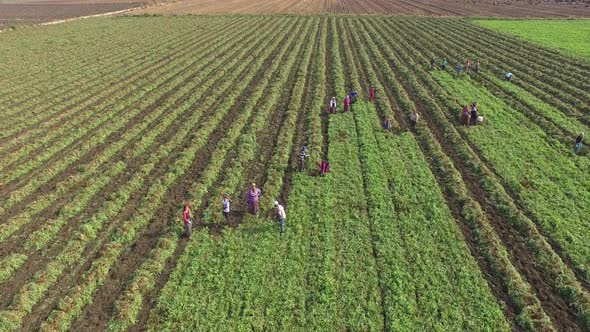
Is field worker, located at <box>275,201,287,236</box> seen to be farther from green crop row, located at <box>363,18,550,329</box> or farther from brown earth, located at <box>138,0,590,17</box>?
brown earth, located at <box>138,0,590,17</box>

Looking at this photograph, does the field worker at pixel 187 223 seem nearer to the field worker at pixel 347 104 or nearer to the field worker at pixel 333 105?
the field worker at pixel 333 105

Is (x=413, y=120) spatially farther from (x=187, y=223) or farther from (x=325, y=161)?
(x=187, y=223)

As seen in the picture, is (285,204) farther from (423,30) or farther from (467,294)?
(423,30)

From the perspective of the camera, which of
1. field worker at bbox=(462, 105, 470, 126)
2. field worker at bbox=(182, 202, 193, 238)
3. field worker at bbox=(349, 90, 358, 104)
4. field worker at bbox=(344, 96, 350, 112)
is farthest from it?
field worker at bbox=(349, 90, 358, 104)

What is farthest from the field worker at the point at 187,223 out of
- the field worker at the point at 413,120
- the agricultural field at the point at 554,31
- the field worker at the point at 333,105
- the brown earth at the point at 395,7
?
the brown earth at the point at 395,7

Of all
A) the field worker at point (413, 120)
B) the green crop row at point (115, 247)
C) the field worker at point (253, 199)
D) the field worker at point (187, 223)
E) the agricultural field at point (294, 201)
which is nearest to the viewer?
the green crop row at point (115, 247)

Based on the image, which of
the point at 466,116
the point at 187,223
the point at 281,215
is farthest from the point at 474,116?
the point at 187,223

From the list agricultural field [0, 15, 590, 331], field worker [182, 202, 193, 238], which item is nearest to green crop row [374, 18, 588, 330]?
agricultural field [0, 15, 590, 331]
